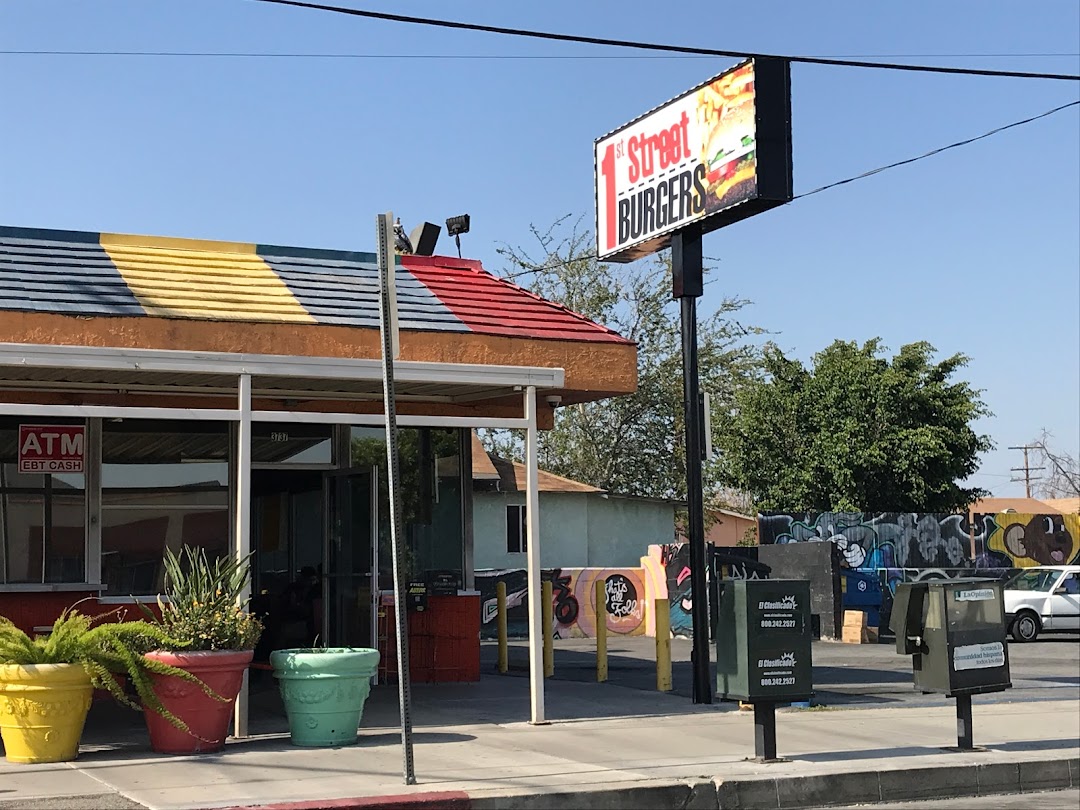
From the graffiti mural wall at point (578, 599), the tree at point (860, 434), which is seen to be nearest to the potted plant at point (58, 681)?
the graffiti mural wall at point (578, 599)

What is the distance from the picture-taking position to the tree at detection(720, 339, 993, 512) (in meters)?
37.0

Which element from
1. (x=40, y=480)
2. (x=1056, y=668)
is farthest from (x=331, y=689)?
(x=1056, y=668)

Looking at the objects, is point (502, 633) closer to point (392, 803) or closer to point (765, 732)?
point (765, 732)

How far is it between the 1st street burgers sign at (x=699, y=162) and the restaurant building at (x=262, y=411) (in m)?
1.46

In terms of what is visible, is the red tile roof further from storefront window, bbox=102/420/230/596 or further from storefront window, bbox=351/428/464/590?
storefront window, bbox=102/420/230/596

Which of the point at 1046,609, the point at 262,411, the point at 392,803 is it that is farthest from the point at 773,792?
the point at 1046,609

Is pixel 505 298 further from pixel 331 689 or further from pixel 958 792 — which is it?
pixel 958 792

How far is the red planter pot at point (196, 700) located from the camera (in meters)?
9.84

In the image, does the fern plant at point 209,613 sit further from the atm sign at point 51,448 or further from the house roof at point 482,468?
the house roof at point 482,468

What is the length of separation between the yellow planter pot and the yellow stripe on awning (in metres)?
3.55

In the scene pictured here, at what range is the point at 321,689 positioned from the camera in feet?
34.0

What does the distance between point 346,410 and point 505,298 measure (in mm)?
2094

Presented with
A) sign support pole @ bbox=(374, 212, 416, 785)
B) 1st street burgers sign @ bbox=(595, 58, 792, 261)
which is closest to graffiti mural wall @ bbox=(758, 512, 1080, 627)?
1st street burgers sign @ bbox=(595, 58, 792, 261)

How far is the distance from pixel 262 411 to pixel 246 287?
1.33 metres
